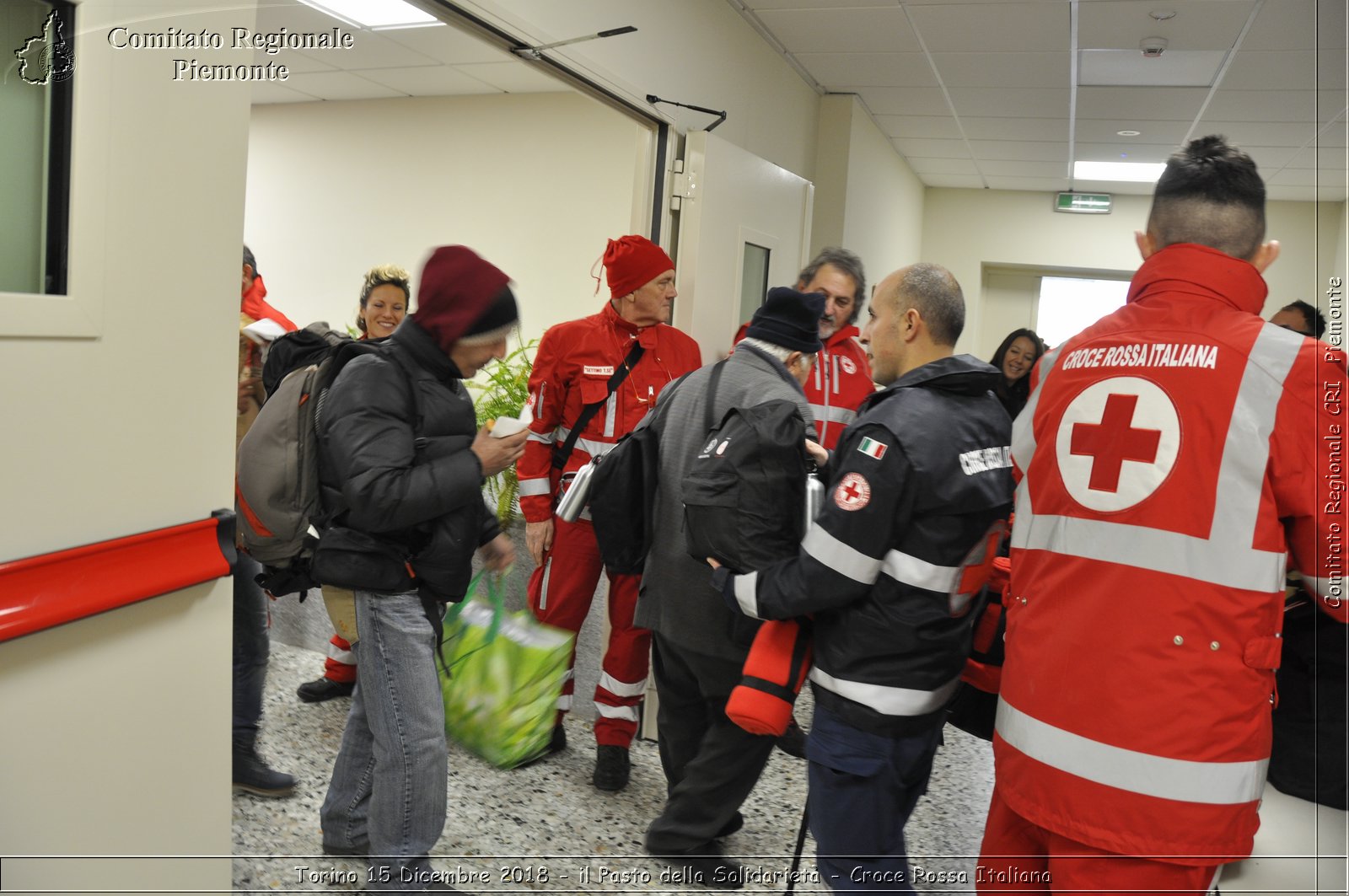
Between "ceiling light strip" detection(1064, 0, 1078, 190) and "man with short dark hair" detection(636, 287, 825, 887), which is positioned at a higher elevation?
"ceiling light strip" detection(1064, 0, 1078, 190)

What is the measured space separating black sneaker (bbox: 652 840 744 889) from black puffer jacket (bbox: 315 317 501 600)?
3.29 feet

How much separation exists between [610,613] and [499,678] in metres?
0.41

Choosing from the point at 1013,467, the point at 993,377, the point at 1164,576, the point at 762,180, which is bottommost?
the point at 1164,576

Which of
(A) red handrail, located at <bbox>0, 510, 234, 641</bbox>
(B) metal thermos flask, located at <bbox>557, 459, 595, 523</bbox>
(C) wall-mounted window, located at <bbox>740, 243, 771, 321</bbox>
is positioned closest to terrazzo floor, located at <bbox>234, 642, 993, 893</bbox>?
(B) metal thermos flask, located at <bbox>557, 459, 595, 523</bbox>

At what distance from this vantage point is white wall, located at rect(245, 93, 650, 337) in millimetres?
6023

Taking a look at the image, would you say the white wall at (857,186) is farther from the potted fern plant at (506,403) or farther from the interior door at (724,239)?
A: the potted fern plant at (506,403)

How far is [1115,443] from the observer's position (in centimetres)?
150

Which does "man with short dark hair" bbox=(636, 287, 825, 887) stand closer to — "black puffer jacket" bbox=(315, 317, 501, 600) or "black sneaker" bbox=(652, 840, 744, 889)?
"black sneaker" bbox=(652, 840, 744, 889)

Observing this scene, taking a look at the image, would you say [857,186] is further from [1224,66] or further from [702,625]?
[702,625]

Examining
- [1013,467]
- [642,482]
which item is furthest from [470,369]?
[1013,467]

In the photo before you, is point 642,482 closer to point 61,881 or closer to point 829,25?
point 61,881

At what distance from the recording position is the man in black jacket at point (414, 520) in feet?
6.69

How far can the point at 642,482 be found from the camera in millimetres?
2584

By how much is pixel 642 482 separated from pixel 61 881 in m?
1.47
